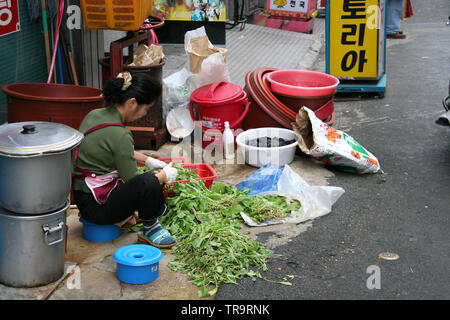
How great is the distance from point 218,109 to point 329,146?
1.35 meters

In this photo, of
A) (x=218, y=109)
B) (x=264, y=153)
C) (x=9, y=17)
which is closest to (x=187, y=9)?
(x=218, y=109)

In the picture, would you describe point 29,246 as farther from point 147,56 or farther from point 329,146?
point 147,56

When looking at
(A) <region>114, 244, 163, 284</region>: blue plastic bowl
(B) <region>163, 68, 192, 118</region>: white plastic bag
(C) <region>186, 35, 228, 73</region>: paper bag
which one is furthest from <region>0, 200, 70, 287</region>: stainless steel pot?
(C) <region>186, 35, 228, 73</region>: paper bag

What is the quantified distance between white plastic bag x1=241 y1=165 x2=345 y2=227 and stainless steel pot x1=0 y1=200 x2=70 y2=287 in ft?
5.28

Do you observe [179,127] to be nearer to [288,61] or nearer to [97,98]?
[97,98]

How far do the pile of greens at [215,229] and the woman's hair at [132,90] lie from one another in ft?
3.17

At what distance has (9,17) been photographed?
544 centimetres

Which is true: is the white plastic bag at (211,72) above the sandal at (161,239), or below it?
above

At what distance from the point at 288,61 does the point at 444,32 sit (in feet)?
19.7

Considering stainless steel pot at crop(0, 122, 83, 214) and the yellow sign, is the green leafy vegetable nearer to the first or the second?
stainless steel pot at crop(0, 122, 83, 214)

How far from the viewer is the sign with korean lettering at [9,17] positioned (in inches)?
209

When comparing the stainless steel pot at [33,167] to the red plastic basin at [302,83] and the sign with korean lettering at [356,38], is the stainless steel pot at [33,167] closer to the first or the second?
the red plastic basin at [302,83]

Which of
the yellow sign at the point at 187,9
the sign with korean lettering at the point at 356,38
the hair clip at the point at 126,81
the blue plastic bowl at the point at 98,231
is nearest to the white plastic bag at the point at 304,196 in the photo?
the blue plastic bowl at the point at 98,231
